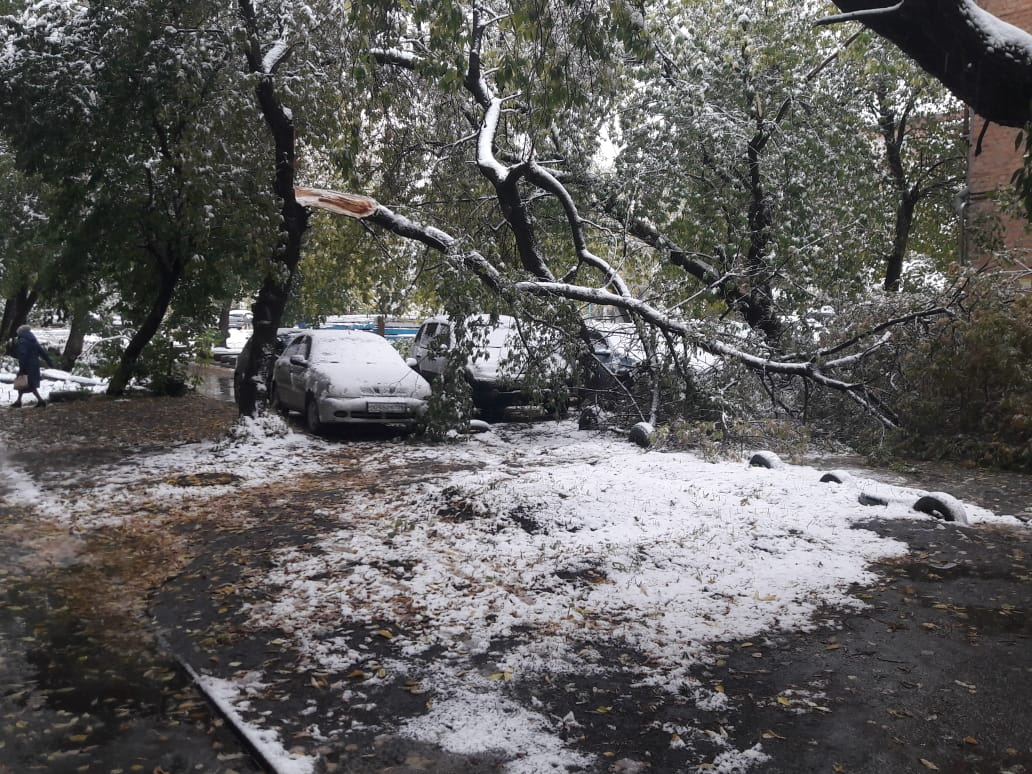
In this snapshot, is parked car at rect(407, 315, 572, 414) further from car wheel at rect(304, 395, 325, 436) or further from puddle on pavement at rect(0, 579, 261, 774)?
puddle on pavement at rect(0, 579, 261, 774)

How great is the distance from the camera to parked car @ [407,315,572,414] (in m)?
11.0

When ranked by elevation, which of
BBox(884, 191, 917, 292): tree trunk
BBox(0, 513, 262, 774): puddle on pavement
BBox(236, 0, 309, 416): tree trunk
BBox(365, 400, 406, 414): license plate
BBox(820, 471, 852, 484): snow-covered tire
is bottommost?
BBox(0, 513, 262, 774): puddle on pavement

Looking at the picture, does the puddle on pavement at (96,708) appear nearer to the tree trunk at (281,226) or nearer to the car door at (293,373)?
the tree trunk at (281,226)

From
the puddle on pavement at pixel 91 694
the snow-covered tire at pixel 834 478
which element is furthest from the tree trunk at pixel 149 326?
the snow-covered tire at pixel 834 478

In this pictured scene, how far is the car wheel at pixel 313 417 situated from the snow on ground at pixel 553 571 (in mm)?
3707

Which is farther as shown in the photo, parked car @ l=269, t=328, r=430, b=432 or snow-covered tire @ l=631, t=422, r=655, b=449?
parked car @ l=269, t=328, r=430, b=432

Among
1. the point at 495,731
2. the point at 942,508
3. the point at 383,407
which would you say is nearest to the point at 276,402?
the point at 383,407

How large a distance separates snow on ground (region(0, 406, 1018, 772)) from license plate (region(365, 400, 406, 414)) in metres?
3.59

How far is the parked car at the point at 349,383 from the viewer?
1318 centimetres

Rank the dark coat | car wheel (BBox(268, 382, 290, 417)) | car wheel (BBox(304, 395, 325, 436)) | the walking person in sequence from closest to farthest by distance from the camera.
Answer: car wheel (BBox(304, 395, 325, 436))
car wheel (BBox(268, 382, 290, 417))
the dark coat
the walking person

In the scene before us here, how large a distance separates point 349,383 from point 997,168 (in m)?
13.6

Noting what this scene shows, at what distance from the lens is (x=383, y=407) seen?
13.2 m

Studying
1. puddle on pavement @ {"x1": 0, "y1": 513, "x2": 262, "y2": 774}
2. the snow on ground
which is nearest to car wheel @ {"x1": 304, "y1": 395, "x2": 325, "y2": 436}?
the snow on ground

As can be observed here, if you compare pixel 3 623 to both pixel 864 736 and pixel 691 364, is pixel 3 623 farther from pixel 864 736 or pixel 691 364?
pixel 691 364
